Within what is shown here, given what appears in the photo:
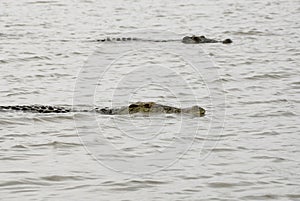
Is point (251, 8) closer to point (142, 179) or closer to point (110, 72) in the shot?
point (110, 72)

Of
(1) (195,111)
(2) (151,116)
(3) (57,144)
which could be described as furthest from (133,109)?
(3) (57,144)

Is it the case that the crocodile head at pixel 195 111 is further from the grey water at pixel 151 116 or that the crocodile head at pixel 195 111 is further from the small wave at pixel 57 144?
the small wave at pixel 57 144

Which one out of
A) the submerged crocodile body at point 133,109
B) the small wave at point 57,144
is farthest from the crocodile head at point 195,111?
the small wave at point 57,144

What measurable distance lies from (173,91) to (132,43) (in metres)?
5.37

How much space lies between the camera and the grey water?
6.71 m

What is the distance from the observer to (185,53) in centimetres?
1509

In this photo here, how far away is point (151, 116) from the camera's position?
30.6 feet

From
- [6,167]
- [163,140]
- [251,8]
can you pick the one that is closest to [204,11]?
[251,8]

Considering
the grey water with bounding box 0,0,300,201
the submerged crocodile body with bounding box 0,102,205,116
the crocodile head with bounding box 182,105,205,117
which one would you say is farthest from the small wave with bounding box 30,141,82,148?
the crocodile head with bounding box 182,105,205,117

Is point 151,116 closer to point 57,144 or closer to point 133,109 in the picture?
point 133,109

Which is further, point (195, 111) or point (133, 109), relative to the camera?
point (133, 109)

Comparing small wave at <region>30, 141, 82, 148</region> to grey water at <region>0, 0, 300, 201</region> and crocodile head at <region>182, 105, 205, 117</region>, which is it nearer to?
grey water at <region>0, 0, 300, 201</region>

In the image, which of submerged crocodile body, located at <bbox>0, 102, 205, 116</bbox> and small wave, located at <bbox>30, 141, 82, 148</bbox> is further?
submerged crocodile body, located at <bbox>0, 102, 205, 116</bbox>

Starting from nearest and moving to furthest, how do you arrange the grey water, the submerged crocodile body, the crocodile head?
the grey water, the crocodile head, the submerged crocodile body
